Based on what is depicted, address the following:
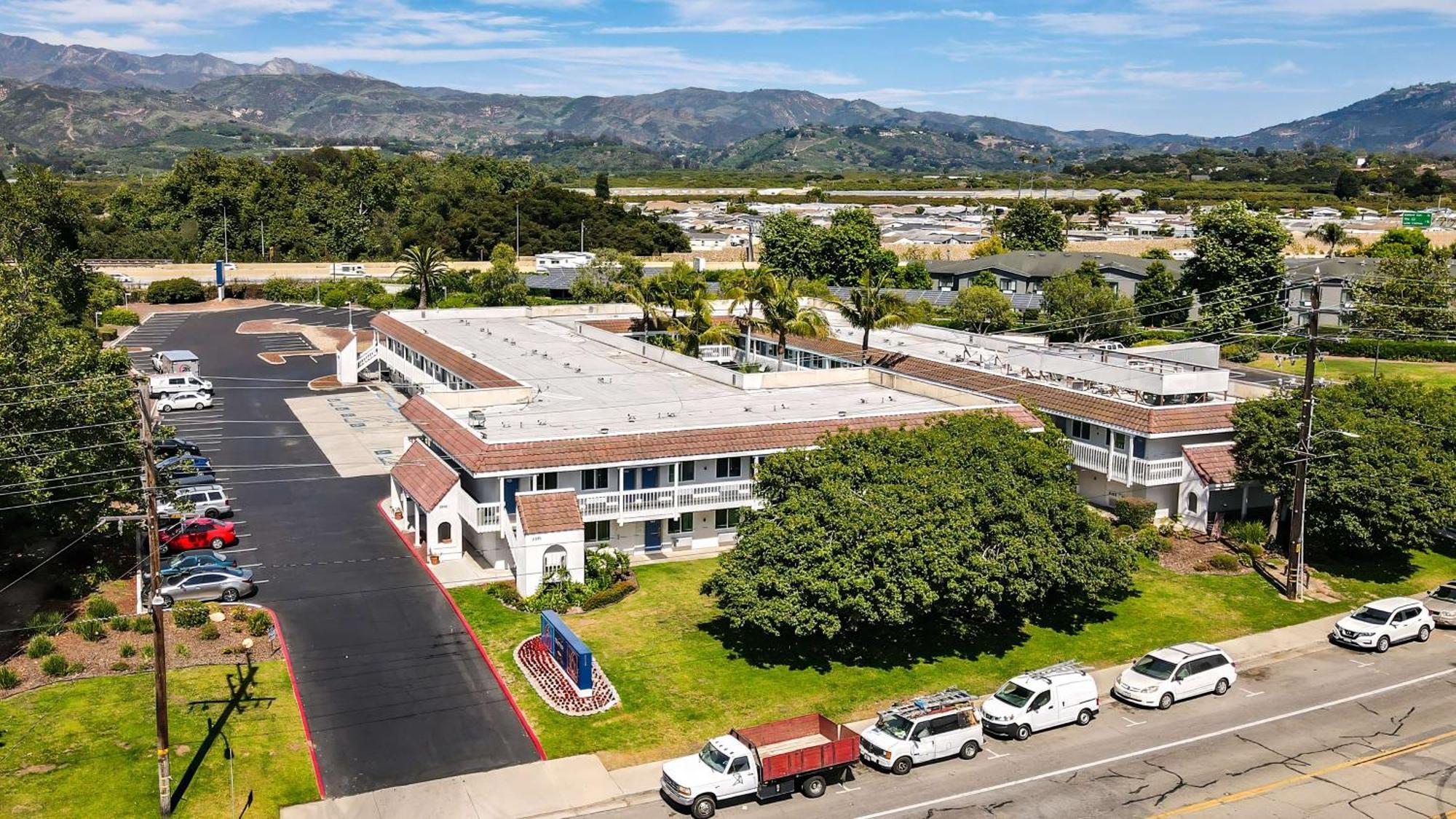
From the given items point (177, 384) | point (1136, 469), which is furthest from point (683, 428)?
point (177, 384)

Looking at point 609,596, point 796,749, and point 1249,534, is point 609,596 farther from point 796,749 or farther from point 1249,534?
point 1249,534

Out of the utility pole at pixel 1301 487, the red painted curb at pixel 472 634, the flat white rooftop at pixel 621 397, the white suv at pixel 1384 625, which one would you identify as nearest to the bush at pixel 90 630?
the red painted curb at pixel 472 634

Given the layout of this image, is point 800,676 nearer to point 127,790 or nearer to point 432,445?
point 127,790

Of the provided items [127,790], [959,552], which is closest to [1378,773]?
[959,552]

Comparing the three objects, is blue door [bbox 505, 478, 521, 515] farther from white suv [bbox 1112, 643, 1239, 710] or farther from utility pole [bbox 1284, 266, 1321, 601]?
utility pole [bbox 1284, 266, 1321, 601]

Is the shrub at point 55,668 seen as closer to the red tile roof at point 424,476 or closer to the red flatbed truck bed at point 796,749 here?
the red tile roof at point 424,476

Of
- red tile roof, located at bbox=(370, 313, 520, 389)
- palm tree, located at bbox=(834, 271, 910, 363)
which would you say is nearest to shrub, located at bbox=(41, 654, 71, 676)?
red tile roof, located at bbox=(370, 313, 520, 389)

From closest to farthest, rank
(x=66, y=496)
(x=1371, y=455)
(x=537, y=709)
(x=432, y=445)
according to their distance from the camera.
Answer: (x=537, y=709) → (x=66, y=496) → (x=1371, y=455) → (x=432, y=445)
